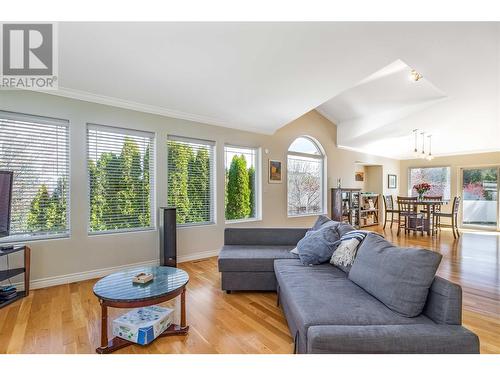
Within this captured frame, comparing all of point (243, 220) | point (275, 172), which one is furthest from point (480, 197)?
point (243, 220)

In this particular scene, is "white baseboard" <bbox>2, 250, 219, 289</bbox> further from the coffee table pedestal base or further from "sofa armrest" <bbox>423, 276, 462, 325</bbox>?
"sofa armrest" <bbox>423, 276, 462, 325</bbox>

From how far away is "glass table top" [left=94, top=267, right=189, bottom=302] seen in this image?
168 centimetres

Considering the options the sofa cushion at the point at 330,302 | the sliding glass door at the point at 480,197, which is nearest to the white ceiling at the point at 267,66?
the sofa cushion at the point at 330,302

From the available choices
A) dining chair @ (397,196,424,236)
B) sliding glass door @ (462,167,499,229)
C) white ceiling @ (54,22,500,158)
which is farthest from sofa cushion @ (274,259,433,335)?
sliding glass door @ (462,167,499,229)

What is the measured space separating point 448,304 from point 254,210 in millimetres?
3836

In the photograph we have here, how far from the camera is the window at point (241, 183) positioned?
182 inches

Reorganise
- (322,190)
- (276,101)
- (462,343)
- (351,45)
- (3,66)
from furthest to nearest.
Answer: (322,190) < (276,101) < (351,45) < (3,66) < (462,343)

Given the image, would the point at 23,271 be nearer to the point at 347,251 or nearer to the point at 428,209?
the point at 347,251

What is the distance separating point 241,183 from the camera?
475 cm

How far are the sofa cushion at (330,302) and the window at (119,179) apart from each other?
7.96ft

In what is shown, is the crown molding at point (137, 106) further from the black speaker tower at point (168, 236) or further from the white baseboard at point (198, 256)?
the white baseboard at point (198, 256)
